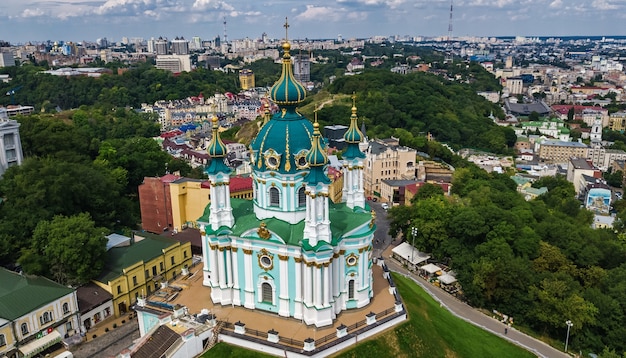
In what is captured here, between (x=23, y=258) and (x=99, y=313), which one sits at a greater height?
(x=23, y=258)

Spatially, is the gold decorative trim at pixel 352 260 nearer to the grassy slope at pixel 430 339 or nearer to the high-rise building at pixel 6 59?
the grassy slope at pixel 430 339

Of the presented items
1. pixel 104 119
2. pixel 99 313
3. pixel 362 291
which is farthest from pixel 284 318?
pixel 104 119

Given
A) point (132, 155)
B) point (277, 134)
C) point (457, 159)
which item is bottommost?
point (457, 159)

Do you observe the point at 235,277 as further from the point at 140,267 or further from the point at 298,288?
the point at 140,267

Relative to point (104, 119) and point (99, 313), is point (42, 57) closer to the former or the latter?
point (104, 119)

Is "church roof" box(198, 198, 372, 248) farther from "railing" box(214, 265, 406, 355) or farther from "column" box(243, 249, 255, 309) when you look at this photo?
"railing" box(214, 265, 406, 355)

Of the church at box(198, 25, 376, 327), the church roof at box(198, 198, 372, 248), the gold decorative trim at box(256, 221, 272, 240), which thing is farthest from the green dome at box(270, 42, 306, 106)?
the gold decorative trim at box(256, 221, 272, 240)

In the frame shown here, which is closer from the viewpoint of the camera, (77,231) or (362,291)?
(362,291)
